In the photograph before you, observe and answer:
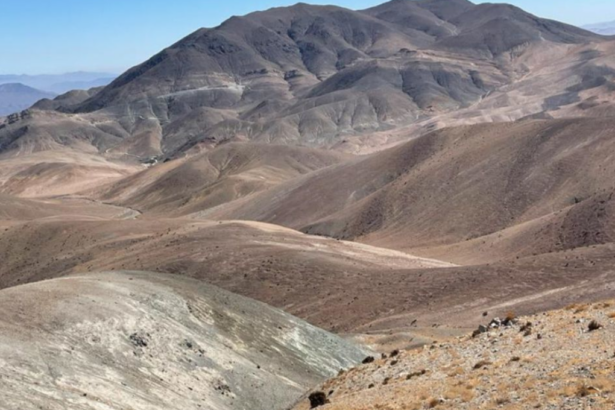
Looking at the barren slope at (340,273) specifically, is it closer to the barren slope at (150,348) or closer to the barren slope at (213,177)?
the barren slope at (150,348)

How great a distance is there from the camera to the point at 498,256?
66.7 metres

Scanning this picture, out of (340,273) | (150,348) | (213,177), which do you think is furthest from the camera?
(213,177)

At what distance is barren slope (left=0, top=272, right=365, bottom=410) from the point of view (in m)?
23.3

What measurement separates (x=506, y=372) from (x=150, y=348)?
14910 millimetres

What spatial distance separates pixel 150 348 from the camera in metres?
28.7

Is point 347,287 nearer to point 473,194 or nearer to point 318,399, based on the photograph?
point 318,399

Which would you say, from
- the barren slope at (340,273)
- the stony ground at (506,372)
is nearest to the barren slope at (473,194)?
the barren slope at (340,273)

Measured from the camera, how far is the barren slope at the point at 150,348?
23.3 metres

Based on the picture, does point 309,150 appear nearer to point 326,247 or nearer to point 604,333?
point 326,247

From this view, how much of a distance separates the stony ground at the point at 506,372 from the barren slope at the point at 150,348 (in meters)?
4.58

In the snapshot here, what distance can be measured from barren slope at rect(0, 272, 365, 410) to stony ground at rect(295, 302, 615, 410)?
4581mm

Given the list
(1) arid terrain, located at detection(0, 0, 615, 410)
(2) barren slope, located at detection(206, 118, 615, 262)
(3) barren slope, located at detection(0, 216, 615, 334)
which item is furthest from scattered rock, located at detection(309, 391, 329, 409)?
(2) barren slope, located at detection(206, 118, 615, 262)

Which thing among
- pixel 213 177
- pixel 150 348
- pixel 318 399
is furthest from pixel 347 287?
pixel 213 177

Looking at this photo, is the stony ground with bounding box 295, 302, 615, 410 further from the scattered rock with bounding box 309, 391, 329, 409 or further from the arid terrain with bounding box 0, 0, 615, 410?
the scattered rock with bounding box 309, 391, 329, 409
